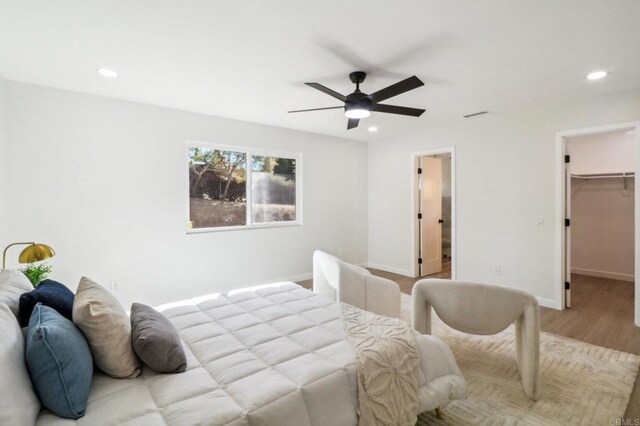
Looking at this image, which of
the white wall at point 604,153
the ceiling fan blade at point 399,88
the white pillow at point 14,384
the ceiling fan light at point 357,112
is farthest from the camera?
the white wall at point 604,153

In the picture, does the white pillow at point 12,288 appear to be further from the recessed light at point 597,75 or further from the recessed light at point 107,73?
the recessed light at point 597,75

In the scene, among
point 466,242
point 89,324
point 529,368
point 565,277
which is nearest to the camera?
point 89,324

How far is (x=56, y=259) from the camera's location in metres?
3.38

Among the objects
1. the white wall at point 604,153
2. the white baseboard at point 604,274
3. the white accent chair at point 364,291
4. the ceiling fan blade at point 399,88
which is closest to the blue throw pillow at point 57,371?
the white accent chair at point 364,291

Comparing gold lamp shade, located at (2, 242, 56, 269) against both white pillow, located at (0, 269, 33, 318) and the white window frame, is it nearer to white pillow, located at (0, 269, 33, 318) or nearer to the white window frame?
white pillow, located at (0, 269, 33, 318)

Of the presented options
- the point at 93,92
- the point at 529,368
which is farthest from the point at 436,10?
the point at 93,92

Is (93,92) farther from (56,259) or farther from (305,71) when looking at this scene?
(305,71)

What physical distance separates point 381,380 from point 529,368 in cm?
124

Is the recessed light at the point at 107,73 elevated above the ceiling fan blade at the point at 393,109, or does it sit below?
above

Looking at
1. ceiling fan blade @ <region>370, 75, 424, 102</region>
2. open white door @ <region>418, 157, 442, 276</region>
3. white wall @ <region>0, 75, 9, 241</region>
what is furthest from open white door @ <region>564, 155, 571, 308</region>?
white wall @ <region>0, 75, 9, 241</region>

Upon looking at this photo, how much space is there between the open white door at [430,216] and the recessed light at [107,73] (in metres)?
4.55

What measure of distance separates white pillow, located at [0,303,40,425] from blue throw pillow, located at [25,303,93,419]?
0.10 feet

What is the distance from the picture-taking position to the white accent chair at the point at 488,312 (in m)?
2.15

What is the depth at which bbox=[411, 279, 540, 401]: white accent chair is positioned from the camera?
2.15 metres
